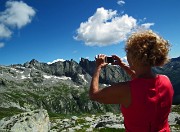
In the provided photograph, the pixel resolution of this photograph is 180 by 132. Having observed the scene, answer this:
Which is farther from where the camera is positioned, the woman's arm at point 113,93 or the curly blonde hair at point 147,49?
the curly blonde hair at point 147,49

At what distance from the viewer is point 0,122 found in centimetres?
2753

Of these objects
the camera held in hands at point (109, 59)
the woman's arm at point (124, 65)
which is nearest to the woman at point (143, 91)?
the camera held in hands at point (109, 59)

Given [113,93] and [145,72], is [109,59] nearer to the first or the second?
[145,72]

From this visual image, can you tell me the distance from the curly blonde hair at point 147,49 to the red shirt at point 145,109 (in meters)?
0.41

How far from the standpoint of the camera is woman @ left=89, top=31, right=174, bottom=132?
632 centimetres

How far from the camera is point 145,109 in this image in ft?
20.7

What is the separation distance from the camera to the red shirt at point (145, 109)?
632 cm

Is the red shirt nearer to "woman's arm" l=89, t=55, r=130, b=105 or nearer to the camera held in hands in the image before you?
"woman's arm" l=89, t=55, r=130, b=105

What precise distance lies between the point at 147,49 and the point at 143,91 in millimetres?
850

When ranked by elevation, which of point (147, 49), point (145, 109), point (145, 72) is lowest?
point (145, 109)

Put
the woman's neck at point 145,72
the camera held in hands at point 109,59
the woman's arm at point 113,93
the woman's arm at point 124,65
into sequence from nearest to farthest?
the woman's arm at point 113,93
the woman's neck at point 145,72
the camera held in hands at point 109,59
the woman's arm at point 124,65

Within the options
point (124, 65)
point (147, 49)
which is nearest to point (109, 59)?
point (124, 65)

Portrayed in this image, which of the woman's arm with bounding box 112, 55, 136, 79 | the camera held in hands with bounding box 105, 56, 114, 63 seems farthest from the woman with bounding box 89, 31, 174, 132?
the woman's arm with bounding box 112, 55, 136, 79

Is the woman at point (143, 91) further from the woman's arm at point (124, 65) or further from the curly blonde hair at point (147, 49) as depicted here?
the woman's arm at point (124, 65)
